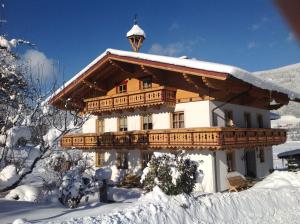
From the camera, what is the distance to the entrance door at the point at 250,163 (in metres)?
24.1

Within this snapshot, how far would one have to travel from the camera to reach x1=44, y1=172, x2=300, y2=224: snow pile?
11626 mm

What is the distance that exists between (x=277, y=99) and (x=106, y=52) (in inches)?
505

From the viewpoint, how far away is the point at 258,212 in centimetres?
1492

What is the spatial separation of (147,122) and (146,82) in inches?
111

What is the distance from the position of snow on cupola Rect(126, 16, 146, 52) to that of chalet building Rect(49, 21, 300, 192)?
0.08 meters

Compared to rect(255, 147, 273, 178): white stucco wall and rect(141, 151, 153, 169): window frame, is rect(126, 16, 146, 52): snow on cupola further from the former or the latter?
rect(255, 147, 273, 178): white stucco wall

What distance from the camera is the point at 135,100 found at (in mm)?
22422

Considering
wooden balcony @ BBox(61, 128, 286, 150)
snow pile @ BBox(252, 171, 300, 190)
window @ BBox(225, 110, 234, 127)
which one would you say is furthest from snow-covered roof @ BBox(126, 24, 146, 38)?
snow pile @ BBox(252, 171, 300, 190)

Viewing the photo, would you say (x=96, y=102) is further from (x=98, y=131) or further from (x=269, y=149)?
(x=269, y=149)

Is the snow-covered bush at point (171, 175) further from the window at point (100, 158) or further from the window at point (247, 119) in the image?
the window at point (100, 158)

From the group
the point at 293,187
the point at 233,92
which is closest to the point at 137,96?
the point at 233,92

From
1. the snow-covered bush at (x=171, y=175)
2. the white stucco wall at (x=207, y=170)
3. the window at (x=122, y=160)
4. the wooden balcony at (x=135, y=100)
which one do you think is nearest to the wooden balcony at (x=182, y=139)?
the white stucco wall at (x=207, y=170)

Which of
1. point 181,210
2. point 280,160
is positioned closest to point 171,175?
point 181,210

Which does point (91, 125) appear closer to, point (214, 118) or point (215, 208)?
point (214, 118)
